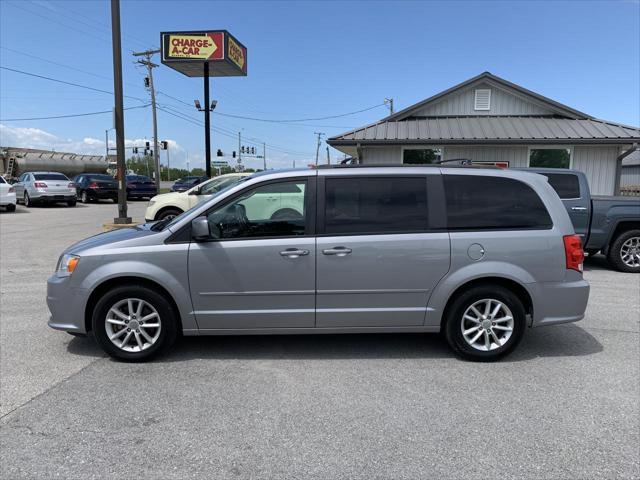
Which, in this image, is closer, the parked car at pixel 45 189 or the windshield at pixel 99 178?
the parked car at pixel 45 189

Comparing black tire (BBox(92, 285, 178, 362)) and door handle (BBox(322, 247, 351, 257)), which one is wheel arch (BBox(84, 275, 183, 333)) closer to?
black tire (BBox(92, 285, 178, 362))

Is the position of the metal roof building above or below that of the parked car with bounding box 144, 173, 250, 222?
above

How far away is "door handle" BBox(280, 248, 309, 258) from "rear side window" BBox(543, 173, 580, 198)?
6.22m

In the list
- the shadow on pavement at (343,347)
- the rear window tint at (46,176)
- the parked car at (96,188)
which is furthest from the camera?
the parked car at (96,188)

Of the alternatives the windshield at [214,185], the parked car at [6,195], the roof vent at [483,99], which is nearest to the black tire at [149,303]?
the windshield at [214,185]

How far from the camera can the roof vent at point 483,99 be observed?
640 inches

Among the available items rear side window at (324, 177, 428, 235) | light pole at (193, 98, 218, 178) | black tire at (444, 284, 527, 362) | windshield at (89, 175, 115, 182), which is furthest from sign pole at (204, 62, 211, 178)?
black tire at (444, 284, 527, 362)

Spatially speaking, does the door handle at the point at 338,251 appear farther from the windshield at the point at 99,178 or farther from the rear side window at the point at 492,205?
the windshield at the point at 99,178

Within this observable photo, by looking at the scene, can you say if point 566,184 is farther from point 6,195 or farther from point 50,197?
point 50,197

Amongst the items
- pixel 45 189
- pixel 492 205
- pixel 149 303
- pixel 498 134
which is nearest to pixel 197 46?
pixel 45 189

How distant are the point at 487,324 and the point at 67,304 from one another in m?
3.78

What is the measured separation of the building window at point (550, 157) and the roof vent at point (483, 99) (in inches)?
98.1

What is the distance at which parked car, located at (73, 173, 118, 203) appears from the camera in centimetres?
2517

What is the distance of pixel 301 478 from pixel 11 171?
152 feet
